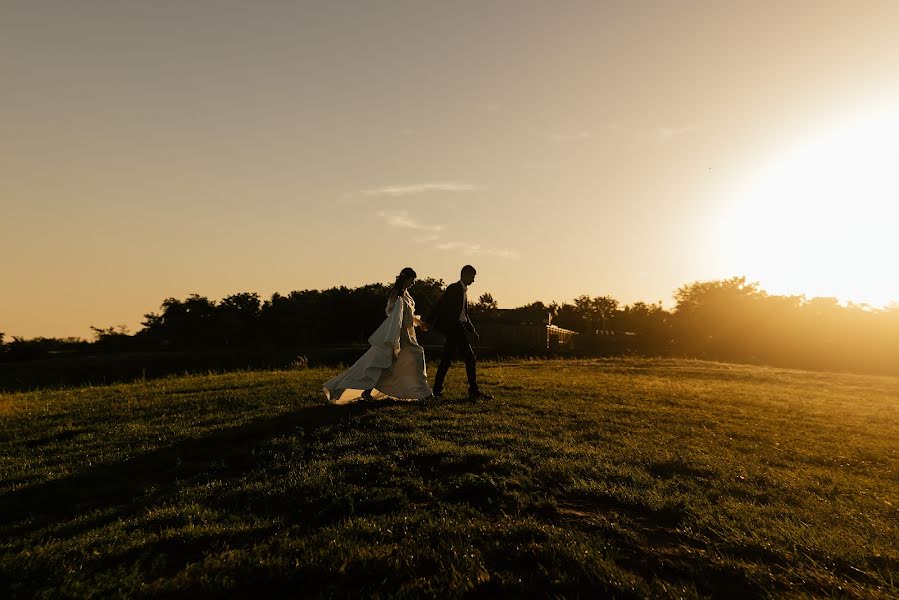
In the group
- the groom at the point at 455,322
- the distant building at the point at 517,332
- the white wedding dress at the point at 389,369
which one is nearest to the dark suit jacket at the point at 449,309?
the groom at the point at 455,322

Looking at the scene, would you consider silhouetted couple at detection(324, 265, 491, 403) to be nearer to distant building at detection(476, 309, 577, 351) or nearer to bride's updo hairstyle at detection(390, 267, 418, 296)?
bride's updo hairstyle at detection(390, 267, 418, 296)

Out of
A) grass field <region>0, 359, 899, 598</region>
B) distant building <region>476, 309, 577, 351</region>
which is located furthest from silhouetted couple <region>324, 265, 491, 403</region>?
distant building <region>476, 309, 577, 351</region>

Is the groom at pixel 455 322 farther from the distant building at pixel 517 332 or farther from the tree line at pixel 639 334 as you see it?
the distant building at pixel 517 332

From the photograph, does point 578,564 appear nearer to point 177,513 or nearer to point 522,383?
point 177,513

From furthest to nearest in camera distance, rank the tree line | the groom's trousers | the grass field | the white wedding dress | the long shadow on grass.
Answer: the tree line, the groom's trousers, the white wedding dress, the long shadow on grass, the grass field

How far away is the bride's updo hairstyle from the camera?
12.3 m

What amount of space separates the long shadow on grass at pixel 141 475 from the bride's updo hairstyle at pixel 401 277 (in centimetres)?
320

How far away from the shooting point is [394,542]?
476 centimetres

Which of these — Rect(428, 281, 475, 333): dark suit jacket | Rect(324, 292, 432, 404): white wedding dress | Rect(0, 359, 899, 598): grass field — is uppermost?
Rect(428, 281, 475, 333): dark suit jacket

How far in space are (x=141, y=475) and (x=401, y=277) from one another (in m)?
6.45

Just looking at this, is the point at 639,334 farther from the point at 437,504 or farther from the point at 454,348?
the point at 437,504

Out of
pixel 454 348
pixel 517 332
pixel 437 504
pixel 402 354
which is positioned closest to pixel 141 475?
pixel 437 504

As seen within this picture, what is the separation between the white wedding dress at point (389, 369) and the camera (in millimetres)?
11773

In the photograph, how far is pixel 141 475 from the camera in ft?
23.9
